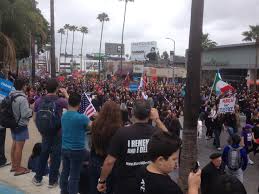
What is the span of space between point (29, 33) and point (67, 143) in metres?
20.4

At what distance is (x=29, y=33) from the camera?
81.8ft

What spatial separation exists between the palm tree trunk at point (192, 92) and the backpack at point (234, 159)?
2.53 feet

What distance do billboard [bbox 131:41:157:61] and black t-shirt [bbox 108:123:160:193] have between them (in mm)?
102600

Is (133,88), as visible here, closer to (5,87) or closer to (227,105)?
(227,105)

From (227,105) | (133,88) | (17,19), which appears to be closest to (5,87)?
(227,105)

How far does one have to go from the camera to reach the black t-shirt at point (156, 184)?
2.72 metres

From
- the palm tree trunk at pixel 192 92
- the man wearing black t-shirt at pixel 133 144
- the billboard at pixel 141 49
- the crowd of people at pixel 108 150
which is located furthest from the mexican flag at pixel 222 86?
the billboard at pixel 141 49

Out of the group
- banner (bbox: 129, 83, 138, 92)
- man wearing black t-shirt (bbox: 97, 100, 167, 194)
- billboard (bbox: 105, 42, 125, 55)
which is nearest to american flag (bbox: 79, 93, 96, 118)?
man wearing black t-shirt (bbox: 97, 100, 167, 194)

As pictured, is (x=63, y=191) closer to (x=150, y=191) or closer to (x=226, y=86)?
(x=150, y=191)

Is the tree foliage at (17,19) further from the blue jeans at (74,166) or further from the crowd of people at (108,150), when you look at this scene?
the blue jeans at (74,166)

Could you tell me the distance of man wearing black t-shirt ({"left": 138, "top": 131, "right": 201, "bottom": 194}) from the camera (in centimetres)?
274

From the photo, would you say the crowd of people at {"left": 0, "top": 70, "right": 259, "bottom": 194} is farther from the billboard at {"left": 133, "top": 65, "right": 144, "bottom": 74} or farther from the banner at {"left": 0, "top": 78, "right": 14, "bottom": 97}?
the billboard at {"left": 133, "top": 65, "right": 144, "bottom": 74}

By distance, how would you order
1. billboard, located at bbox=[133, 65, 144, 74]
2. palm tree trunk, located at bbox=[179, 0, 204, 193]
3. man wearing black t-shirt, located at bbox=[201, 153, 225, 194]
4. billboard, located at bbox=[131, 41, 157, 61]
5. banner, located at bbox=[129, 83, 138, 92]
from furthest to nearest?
billboard, located at bbox=[131, 41, 157, 61]
billboard, located at bbox=[133, 65, 144, 74]
banner, located at bbox=[129, 83, 138, 92]
palm tree trunk, located at bbox=[179, 0, 204, 193]
man wearing black t-shirt, located at bbox=[201, 153, 225, 194]

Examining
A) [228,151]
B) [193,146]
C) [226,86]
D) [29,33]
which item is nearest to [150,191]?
[193,146]
